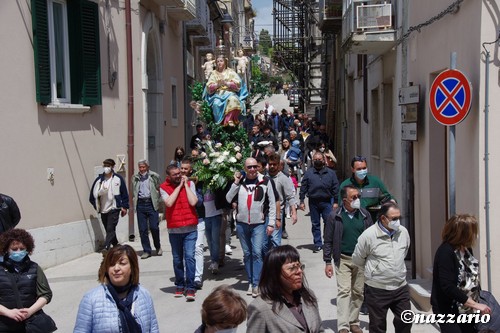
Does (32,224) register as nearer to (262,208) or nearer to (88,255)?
(88,255)

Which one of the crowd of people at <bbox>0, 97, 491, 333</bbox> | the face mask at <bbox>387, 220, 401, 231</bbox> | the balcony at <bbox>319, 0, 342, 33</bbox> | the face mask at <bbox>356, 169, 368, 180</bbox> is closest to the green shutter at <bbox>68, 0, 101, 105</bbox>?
the crowd of people at <bbox>0, 97, 491, 333</bbox>

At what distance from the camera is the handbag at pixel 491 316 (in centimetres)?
556

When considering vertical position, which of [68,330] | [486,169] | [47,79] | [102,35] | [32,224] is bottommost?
[68,330]

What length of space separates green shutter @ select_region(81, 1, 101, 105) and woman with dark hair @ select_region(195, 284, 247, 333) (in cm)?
935

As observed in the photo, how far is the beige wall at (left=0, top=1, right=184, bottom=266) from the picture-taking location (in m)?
10.7

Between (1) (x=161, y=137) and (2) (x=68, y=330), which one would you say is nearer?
(2) (x=68, y=330)

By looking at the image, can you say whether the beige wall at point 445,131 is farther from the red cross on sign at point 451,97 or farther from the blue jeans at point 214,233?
the blue jeans at point 214,233

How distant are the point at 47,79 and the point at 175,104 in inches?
326

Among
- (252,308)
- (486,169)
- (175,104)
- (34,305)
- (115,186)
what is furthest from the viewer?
(175,104)

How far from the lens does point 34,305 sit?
5.77m

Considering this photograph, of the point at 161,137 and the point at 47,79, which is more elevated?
the point at 47,79

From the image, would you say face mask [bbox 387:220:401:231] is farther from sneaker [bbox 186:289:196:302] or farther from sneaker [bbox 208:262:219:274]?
sneaker [bbox 208:262:219:274]

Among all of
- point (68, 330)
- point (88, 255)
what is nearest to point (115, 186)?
point (88, 255)

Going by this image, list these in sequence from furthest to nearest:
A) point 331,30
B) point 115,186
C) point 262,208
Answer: point 331,30
point 115,186
point 262,208
